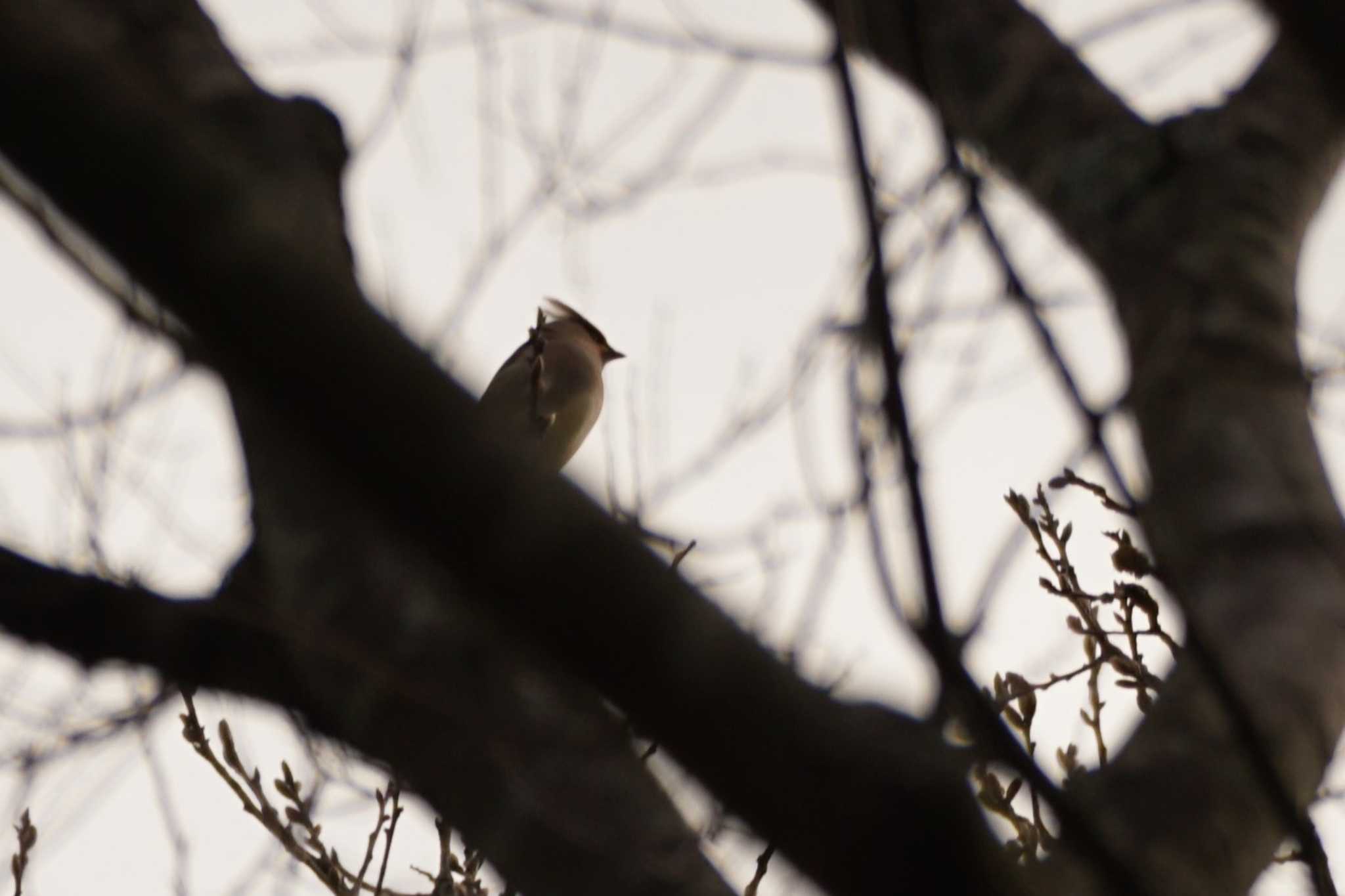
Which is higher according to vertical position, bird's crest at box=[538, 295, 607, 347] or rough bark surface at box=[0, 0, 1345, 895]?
bird's crest at box=[538, 295, 607, 347]

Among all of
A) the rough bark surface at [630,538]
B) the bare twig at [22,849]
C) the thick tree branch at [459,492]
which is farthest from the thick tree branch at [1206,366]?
the bare twig at [22,849]

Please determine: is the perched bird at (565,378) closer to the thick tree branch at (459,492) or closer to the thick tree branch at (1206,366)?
the thick tree branch at (1206,366)

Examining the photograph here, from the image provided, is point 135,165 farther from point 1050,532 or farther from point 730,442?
point 730,442

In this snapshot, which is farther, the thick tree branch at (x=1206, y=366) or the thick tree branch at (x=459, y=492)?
the thick tree branch at (x=1206, y=366)

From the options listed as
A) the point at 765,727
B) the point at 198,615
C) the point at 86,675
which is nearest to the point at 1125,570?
the point at 765,727

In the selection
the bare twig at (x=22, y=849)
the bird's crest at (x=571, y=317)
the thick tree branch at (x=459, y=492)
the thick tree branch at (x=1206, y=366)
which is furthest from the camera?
the bird's crest at (x=571, y=317)

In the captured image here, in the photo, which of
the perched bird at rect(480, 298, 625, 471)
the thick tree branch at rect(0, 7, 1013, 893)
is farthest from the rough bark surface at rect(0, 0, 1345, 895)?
the perched bird at rect(480, 298, 625, 471)

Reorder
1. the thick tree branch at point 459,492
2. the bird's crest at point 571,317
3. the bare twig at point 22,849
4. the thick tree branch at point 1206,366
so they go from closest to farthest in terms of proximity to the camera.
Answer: the thick tree branch at point 459,492 → the thick tree branch at point 1206,366 → the bare twig at point 22,849 → the bird's crest at point 571,317

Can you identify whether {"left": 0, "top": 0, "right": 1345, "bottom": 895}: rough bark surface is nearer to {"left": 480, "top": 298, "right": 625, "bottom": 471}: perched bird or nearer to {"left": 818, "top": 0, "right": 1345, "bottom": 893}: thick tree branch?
{"left": 818, "top": 0, "right": 1345, "bottom": 893}: thick tree branch

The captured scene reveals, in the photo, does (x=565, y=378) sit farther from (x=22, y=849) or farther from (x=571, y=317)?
(x=22, y=849)

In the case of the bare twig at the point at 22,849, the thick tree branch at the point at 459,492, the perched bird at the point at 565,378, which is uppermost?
the perched bird at the point at 565,378

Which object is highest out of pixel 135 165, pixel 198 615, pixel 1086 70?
pixel 1086 70

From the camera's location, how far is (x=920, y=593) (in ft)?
3.22

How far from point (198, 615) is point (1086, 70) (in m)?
2.02
